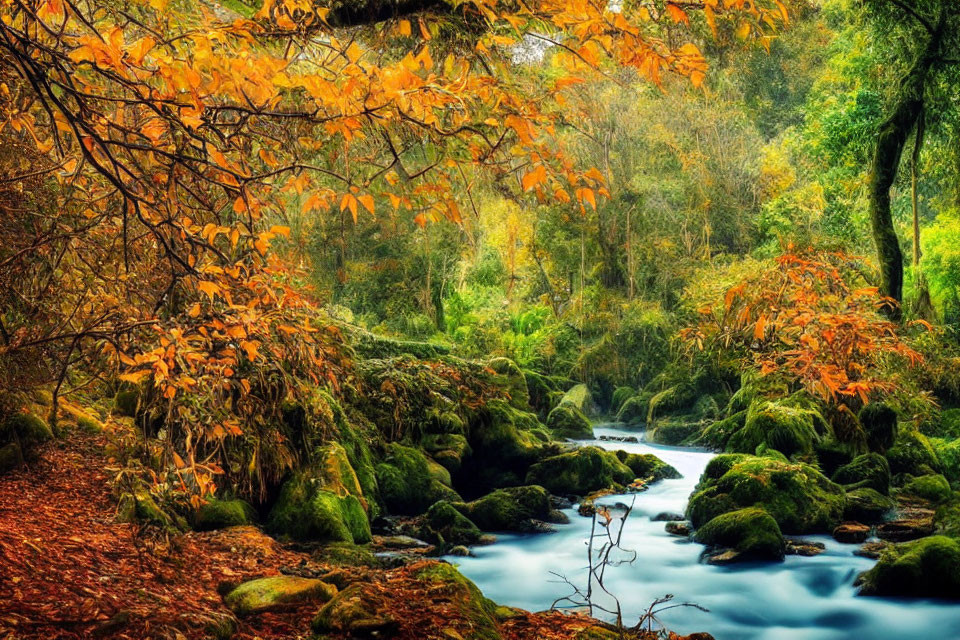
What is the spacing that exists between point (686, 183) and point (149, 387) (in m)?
16.9

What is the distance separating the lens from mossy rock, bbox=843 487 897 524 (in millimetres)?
8609

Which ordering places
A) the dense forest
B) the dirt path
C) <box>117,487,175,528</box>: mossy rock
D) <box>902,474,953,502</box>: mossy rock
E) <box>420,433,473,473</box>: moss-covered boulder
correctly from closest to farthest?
the dense forest, the dirt path, <box>117,487,175,528</box>: mossy rock, <box>902,474,953,502</box>: mossy rock, <box>420,433,473,473</box>: moss-covered boulder

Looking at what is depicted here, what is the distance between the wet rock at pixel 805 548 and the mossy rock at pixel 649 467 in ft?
12.0

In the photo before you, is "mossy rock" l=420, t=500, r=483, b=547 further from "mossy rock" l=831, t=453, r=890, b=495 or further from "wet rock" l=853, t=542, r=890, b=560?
"mossy rock" l=831, t=453, r=890, b=495

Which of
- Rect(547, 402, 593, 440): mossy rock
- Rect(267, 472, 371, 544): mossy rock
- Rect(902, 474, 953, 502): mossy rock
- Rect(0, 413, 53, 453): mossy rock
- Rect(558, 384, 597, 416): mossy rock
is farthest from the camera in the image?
Rect(558, 384, 597, 416): mossy rock

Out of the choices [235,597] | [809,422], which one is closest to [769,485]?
[809,422]

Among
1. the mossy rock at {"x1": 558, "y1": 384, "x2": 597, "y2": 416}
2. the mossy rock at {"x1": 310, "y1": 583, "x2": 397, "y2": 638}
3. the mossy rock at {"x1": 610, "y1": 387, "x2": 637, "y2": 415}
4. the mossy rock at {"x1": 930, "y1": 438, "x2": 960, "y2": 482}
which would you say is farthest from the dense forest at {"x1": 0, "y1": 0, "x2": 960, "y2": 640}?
the mossy rock at {"x1": 610, "y1": 387, "x2": 637, "y2": 415}

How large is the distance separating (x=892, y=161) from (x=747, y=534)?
18.0 ft

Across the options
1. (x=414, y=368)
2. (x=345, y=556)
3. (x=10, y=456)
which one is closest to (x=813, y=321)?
(x=345, y=556)

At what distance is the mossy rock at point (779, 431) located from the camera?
10.3 metres

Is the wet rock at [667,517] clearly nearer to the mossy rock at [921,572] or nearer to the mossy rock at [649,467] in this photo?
the mossy rock at [649,467]

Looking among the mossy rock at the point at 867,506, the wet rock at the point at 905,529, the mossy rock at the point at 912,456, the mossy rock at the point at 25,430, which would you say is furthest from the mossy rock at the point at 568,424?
the mossy rock at the point at 25,430

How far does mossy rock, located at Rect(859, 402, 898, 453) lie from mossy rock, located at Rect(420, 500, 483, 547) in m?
5.88

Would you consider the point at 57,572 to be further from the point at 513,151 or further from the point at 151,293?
the point at 513,151
